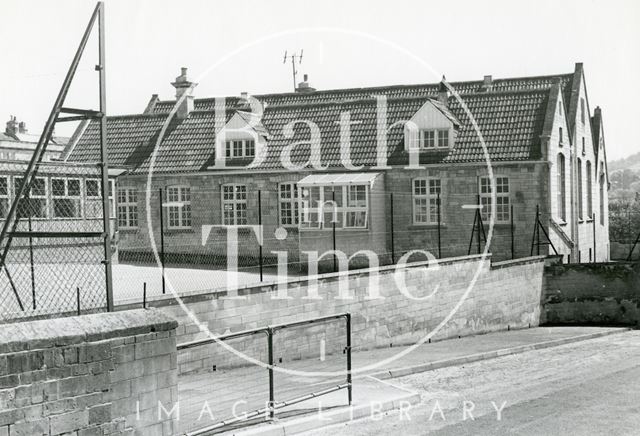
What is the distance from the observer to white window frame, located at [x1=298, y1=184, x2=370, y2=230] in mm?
29156

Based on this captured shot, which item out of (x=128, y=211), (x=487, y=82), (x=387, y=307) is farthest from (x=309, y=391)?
(x=487, y=82)

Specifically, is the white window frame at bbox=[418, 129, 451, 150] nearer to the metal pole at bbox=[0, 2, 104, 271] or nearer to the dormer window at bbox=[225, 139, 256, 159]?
the dormer window at bbox=[225, 139, 256, 159]

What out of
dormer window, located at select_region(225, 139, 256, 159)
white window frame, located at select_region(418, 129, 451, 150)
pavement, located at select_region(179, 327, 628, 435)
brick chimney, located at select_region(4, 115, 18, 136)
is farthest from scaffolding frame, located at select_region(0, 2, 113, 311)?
brick chimney, located at select_region(4, 115, 18, 136)

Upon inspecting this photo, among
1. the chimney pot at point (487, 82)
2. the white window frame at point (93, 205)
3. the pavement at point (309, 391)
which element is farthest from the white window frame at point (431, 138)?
the pavement at point (309, 391)

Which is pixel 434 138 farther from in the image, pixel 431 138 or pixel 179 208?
pixel 179 208

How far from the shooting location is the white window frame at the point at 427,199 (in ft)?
99.8

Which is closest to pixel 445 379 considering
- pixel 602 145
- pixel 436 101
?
pixel 436 101

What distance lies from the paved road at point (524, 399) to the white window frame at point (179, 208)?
18.0 metres

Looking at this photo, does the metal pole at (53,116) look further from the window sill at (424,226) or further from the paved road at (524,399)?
the window sill at (424,226)

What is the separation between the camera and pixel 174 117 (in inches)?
1431

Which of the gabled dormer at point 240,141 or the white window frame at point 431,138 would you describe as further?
the gabled dormer at point 240,141

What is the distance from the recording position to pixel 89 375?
8.21 metres

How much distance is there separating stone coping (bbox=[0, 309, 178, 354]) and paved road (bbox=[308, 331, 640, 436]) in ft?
10.7

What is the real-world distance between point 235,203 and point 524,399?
2070cm
